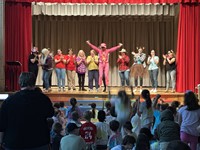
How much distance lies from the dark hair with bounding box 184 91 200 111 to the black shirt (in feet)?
8.69

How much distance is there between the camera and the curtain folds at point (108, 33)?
63.8 ft

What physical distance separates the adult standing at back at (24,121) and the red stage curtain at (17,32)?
12069mm

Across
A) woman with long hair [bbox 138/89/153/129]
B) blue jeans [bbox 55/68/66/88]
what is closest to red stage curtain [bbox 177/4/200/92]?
blue jeans [bbox 55/68/66/88]

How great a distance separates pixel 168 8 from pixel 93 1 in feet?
11.3

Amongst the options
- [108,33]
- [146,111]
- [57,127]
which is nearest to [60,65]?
[108,33]

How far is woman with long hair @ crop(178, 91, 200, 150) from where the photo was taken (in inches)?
243

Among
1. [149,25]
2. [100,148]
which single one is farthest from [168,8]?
[100,148]

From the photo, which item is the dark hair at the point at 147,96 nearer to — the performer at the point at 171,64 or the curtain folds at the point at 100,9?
the performer at the point at 171,64

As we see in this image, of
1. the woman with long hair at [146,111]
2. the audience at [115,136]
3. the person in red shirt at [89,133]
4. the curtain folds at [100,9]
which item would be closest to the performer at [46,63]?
the curtain folds at [100,9]

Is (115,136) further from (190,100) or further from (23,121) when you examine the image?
(23,121)

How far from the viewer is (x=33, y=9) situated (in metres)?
17.7

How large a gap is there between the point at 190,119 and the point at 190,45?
994 cm

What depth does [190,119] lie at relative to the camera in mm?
6266

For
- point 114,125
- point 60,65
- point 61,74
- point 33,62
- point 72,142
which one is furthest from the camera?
point 61,74
